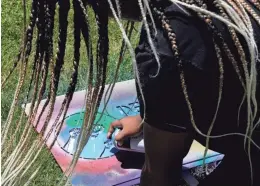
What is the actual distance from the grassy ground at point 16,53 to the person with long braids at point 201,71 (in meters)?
0.89

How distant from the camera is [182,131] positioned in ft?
4.00

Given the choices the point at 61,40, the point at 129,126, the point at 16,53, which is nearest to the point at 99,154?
the point at 129,126

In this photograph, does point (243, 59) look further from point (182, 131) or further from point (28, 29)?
point (28, 29)

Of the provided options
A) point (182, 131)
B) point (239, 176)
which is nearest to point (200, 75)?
point (182, 131)

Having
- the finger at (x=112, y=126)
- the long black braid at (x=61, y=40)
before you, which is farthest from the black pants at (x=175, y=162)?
the finger at (x=112, y=126)

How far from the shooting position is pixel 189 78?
1.03 metres

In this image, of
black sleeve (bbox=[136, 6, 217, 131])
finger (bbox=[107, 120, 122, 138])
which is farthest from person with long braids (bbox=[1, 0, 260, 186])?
finger (bbox=[107, 120, 122, 138])

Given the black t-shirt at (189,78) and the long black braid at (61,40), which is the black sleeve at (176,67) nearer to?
the black t-shirt at (189,78)

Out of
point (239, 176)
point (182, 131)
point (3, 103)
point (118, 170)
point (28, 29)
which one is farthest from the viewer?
point (3, 103)

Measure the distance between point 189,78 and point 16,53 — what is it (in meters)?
1.70

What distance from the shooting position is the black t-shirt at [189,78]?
995 mm

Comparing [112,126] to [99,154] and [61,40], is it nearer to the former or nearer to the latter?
[99,154]

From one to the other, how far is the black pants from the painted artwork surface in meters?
0.37

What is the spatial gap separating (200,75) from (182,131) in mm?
229
